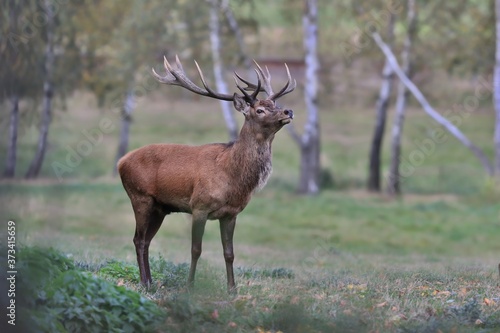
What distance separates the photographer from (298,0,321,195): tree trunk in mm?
31797

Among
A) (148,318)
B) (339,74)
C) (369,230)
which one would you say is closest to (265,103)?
(148,318)

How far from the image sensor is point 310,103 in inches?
1281

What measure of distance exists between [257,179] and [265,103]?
90cm

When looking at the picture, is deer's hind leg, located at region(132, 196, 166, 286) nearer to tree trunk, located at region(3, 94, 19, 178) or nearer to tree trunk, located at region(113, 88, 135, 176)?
tree trunk, located at region(3, 94, 19, 178)

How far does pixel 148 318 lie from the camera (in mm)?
9094

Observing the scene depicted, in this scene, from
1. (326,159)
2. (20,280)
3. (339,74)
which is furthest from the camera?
(339,74)

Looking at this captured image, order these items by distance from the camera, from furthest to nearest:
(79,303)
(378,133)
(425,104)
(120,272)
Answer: (378,133), (425,104), (120,272), (79,303)

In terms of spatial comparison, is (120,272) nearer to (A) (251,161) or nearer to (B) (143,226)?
(B) (143,226)

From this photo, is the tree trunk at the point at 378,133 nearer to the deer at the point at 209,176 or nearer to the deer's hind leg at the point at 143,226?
the deer at the point at 209,176

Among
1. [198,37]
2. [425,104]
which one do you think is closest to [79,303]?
[425,104]

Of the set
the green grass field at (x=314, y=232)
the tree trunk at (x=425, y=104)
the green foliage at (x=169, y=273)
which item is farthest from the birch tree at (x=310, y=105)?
the green foliage at (x=169, y=273)

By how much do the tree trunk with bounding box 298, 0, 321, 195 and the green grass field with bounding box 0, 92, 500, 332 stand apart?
0.82 m

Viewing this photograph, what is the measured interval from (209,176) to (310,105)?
2177 centimetres

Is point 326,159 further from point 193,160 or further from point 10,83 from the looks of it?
point 10,83
